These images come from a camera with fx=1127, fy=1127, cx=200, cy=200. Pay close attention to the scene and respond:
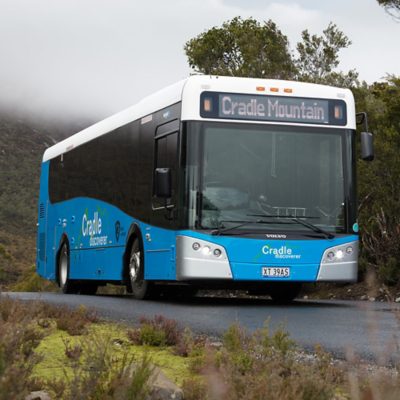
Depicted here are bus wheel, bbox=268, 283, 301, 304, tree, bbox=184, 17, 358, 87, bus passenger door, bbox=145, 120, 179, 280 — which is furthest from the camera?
tree, bbox=184, 17, 358, 87

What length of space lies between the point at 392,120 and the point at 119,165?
7.17 meters

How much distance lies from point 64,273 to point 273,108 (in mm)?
8529

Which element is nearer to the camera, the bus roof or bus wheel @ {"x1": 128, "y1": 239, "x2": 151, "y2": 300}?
the bus roof

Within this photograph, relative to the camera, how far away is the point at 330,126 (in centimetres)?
1700

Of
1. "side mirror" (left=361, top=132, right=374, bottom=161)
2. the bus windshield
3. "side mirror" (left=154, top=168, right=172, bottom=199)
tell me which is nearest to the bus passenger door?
"side mirror" (left=154, top=168, right=172, bottom=199)

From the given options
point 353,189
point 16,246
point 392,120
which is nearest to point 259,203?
point 353,189

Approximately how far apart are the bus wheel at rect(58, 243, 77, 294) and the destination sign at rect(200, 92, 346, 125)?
25.8 ft

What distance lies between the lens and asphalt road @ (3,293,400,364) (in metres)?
10.6

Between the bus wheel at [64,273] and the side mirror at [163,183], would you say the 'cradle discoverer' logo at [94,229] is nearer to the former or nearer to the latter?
the bus wheel at [64,273]

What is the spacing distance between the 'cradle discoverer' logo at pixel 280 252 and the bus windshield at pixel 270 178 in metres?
0.30

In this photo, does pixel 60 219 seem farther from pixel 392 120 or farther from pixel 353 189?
pixel 353 189

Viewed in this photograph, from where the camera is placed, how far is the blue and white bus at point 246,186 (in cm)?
1614

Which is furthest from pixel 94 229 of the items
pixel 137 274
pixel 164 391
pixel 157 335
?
pixel 164 391

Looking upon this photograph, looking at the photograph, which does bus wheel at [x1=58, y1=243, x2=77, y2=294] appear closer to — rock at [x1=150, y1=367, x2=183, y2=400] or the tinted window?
the tinted window
